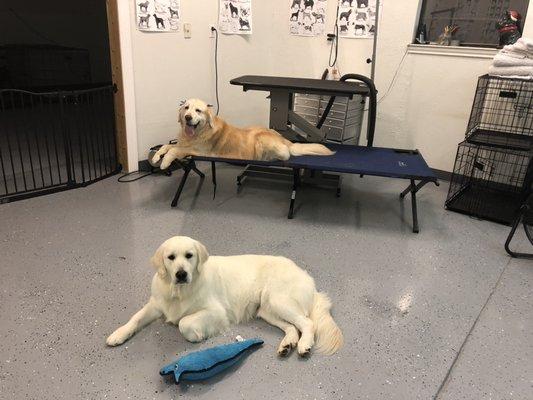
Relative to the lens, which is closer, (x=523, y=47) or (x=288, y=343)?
(x=288, y=343)

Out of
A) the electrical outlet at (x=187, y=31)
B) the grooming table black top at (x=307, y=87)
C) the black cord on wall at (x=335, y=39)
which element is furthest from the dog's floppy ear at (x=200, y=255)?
the black cord on wall at (x=335, y=39)

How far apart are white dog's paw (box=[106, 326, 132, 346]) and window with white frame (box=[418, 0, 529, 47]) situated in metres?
3.54

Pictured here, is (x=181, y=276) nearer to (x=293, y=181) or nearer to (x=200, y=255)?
(x=200, y=255)

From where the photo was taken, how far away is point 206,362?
1543mm

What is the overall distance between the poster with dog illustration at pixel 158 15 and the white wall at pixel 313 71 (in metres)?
0.05

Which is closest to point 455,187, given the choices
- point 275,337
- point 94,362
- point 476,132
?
point 476,132

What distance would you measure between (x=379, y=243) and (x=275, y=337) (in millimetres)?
1169

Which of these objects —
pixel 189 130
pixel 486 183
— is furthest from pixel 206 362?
pixel 486 183

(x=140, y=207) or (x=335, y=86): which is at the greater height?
(x=335, y=86)

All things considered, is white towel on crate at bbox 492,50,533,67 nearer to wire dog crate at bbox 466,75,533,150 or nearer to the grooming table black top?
wire dog crate at bbox 466,75,533,150

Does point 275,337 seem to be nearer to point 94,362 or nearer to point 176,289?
point 176,289

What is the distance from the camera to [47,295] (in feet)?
6.53

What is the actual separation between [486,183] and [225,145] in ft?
7.32

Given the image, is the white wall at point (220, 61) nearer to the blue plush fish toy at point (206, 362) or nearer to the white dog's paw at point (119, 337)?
the white dog's paw at point (119, 337)
